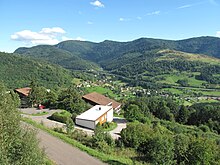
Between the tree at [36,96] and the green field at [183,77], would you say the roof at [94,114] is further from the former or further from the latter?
the green field at [183,77]

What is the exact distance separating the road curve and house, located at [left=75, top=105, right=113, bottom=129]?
14.9 meters

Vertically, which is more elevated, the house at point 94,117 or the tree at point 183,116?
the house at point 94,117

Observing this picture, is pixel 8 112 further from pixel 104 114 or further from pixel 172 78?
pixel 172 78

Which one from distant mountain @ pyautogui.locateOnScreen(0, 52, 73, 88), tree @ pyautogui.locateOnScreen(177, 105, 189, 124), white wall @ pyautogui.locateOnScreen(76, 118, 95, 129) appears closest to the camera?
white wall @ pyautogui.locateOnScreen(76, 118, 95, 129)

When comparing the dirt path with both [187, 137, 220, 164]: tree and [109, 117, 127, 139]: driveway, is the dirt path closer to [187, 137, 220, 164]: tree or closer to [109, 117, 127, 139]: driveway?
[187, 137, 220, 164]: tree

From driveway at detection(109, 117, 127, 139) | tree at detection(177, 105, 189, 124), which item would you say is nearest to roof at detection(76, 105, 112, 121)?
driveway at detection(109, 117, 127, 139)

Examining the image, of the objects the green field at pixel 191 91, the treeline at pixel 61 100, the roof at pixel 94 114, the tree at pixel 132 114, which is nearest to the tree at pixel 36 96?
the treeline at pixel 61 100

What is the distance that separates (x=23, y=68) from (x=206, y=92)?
341ft

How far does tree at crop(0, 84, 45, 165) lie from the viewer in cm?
1137

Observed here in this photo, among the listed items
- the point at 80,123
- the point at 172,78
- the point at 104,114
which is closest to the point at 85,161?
the point at 80,123

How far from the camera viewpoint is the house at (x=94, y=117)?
3850cm

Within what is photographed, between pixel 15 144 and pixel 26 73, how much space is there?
117250mm

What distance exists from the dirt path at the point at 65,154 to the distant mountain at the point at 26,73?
91.6m

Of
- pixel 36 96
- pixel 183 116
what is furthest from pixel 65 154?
pixel 183 116
